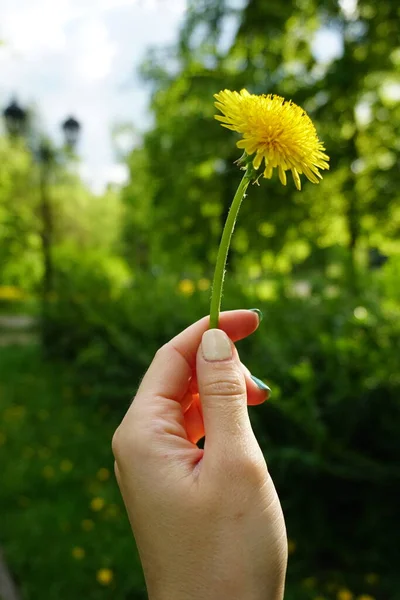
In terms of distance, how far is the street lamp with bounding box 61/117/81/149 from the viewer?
9.91 metres

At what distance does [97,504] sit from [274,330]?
6.09 ft

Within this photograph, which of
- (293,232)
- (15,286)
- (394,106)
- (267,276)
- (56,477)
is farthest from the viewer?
(15,286)

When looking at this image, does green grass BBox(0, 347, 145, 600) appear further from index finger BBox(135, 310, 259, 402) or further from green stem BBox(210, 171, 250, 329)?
green stem BBox(210, 171, 250, 329)

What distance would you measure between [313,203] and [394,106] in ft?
5.58

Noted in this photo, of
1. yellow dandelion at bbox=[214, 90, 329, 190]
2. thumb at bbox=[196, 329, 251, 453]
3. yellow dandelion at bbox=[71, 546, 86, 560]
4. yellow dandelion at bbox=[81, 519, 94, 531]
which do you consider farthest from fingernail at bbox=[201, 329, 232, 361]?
yellow dandelion at bbox=[81, 519, 94, 531]

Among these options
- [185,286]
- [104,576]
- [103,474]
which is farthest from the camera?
[185,286]

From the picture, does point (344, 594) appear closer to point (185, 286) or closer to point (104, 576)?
point (104, 576)

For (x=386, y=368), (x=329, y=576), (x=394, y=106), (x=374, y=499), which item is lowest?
(x=329, y=576)

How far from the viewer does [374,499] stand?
128 inches

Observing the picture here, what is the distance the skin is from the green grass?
8.38 ft

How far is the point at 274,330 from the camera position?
3.92 meters

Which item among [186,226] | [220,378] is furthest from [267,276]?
[220,378]

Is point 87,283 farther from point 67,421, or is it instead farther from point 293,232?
point 293,232

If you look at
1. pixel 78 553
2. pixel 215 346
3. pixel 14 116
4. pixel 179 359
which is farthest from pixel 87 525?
pixel 14 116
